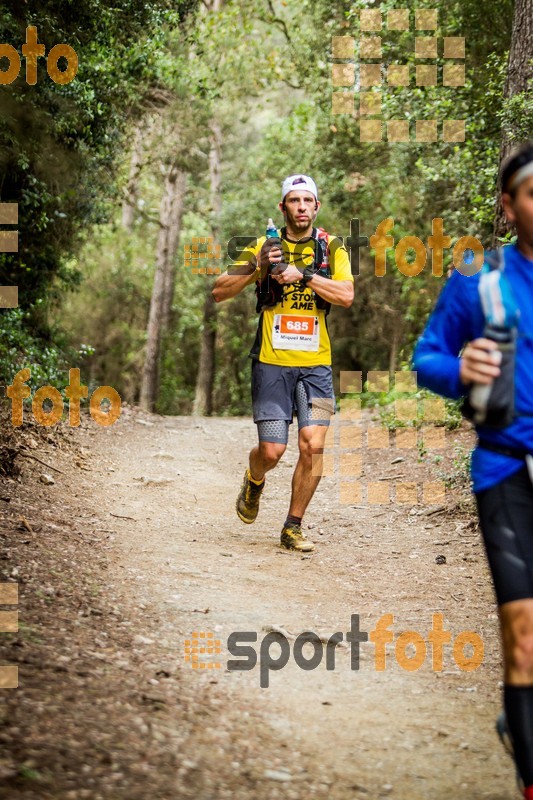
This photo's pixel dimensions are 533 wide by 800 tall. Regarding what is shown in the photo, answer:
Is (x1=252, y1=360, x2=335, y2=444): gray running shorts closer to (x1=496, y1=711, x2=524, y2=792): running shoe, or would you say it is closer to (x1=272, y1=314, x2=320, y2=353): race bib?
(x1=272, y1=314, x2=320, y2=353): race bib

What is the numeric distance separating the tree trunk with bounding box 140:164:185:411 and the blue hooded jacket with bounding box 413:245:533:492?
851 inches

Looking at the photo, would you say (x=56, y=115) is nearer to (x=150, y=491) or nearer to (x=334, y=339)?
(x=150, y=491)

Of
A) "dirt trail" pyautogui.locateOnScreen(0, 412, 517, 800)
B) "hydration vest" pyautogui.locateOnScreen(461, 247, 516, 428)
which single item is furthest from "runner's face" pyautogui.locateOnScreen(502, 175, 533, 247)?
"dirt trail" pyautogui.locateOnScreen(0, 412, 517, 800)

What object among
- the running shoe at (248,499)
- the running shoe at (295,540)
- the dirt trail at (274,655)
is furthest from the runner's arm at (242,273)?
the dirt trail at (274,655)

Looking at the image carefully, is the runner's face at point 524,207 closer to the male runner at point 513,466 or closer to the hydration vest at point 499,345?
the male runner at point 513,466

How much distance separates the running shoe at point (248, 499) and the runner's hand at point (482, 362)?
4425 mm

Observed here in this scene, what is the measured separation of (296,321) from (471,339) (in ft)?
11.8

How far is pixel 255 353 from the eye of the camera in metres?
6.94

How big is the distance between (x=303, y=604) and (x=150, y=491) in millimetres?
3937

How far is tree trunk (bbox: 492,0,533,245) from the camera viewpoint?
27.7ft

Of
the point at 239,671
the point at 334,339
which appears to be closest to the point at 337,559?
the point at 239,671

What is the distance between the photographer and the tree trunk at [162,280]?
24734mm

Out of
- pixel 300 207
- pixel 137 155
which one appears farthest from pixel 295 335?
pixel 137 155

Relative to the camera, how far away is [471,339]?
10.6 ft
